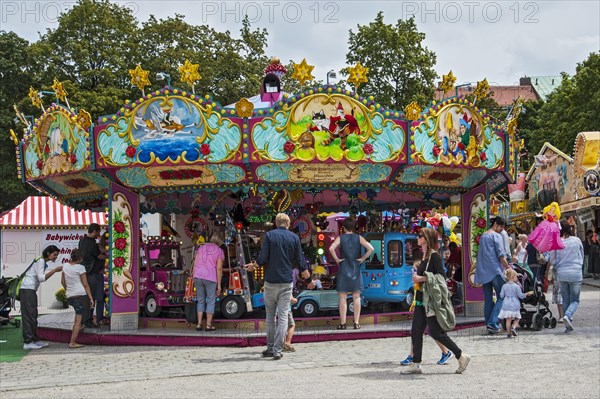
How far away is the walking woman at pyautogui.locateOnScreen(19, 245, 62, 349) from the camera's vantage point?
40.4ft

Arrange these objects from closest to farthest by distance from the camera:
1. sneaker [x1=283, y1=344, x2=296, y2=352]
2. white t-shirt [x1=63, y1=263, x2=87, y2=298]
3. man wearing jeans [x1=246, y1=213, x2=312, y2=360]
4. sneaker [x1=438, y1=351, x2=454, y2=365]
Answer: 1. sneaker [x1=438, y1=351, x2=454, y2=365]
2. man wearing jeans [x1=246, y1=213, x2=312, y2=360]
3. sneaker [x1=283, y1=344, x2=296, y2=352]
4. white t-shirt [x1=63, y1=263, x2=87, y2=298]

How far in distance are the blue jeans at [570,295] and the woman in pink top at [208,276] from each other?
590 centimetres

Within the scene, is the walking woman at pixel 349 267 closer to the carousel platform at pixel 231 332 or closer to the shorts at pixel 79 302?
the carousel platform at pixel 231 332

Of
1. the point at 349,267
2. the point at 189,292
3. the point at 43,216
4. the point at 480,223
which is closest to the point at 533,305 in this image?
the point at 480,223

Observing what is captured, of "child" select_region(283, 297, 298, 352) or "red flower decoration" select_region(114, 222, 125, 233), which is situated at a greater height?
"red flower decoration" select_region(114, 222, 125, 233)

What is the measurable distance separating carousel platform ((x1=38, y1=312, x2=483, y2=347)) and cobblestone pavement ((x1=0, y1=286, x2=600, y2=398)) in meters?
0.29

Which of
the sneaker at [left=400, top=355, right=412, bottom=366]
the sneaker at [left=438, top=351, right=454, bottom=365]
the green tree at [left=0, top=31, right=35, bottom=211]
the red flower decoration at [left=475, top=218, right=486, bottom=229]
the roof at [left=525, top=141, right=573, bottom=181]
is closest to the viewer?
the sneaker at [left=400, top=355, right=412, bottom=366]

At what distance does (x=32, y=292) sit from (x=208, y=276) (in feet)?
9.60

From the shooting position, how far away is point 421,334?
8.73 m

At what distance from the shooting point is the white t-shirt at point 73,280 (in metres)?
12.2

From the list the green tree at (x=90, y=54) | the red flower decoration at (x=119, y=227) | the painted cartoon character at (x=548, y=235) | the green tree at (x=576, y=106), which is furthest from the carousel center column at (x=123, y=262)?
the green tree at (x=576, y=106)

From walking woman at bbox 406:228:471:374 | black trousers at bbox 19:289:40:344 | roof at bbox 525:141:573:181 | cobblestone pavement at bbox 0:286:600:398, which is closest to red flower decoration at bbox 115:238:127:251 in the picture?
black trousers at bbox 19:289:40:344

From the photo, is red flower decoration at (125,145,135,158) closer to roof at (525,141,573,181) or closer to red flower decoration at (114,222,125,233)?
red flower decoration at (114,222,125,233)

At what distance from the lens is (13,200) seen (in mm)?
34125
